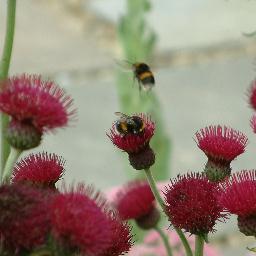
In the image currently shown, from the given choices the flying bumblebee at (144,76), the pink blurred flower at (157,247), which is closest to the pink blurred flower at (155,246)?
the pink blurred flower at (157,247)

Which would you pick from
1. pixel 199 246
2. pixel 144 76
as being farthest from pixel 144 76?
pixel 199 246

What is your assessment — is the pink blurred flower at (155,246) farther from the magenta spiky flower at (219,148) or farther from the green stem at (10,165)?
the green stem at (10,165)

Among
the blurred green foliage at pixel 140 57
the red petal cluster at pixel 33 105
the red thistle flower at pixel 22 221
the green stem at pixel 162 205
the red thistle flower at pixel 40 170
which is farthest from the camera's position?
the blurred green foliage at pixel 140 57

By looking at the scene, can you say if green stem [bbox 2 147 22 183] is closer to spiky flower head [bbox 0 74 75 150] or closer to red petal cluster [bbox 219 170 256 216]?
spiky flower head [bbox 0 74 75 150]

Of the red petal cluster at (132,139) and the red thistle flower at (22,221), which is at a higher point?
the red petal cluster at (132,139)

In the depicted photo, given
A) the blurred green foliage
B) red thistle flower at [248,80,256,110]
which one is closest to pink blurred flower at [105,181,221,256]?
the blurred green foliage

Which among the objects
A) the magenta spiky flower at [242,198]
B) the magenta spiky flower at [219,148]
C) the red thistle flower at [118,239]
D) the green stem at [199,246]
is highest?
the magenta spiky flower at [219,148]
